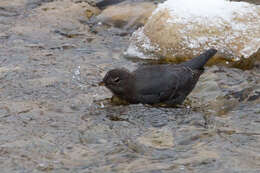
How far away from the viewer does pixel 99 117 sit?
20.6 ft

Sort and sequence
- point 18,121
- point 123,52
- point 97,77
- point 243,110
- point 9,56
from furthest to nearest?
1. point 123,52
2. point 9,56
3. point 97,77
4. point 243,110
5. point 18,121

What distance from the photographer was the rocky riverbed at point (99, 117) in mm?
4996

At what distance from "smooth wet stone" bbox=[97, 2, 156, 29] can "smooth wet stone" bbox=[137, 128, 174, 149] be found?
465cm

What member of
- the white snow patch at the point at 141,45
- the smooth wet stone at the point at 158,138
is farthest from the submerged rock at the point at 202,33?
the smooth wet stone at the point at 158,138

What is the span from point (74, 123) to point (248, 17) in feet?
13.5

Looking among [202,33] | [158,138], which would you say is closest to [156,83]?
[158,138]

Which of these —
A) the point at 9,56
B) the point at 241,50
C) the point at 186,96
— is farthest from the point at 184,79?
the point at 9,56

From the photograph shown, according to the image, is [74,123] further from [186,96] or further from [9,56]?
[9,56]

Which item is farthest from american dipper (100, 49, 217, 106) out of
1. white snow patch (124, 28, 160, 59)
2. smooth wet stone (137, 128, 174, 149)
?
white snow patch (124, 28, 160, 59)

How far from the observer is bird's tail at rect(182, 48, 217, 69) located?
24.5 ft

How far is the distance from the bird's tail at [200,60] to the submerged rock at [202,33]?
66 cm

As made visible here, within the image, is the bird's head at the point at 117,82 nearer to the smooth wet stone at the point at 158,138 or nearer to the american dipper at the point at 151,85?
the american dipper at the point at 151,85

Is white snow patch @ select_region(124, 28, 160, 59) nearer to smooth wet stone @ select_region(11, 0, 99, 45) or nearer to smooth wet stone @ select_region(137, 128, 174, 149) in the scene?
smooth wet stone @ select_region(11, 0, 99, 45)

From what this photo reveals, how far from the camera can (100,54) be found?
861 centimetres
